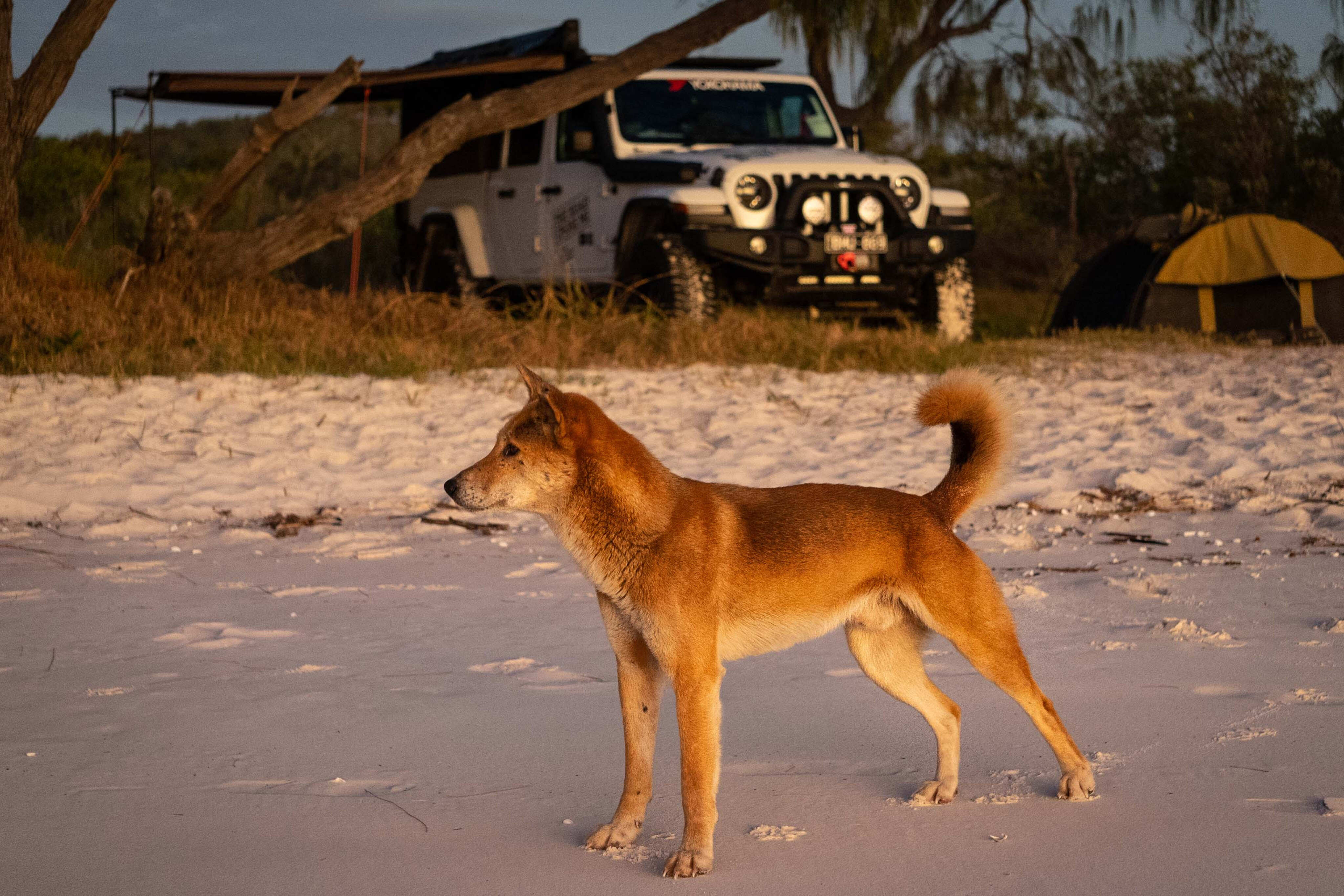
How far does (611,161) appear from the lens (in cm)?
1176

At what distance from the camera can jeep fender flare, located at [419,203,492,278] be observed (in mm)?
13602

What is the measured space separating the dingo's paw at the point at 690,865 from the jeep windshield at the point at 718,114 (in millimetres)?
9775

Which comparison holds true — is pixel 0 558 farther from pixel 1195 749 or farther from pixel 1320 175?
pixel 1320 175

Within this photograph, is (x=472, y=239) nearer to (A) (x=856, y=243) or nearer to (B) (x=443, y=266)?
(B) (x=443, y=266)

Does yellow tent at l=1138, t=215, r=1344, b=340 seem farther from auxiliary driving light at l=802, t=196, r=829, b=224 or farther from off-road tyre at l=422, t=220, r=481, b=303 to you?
off-road tyre at l=422, t=220, r=481, b=303

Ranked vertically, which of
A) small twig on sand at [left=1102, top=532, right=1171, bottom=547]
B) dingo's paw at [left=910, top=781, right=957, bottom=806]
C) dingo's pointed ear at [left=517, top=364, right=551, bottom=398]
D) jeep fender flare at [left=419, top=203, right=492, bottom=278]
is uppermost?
jeep fender flare at [left=419, top=203, right=492, bottom=278]

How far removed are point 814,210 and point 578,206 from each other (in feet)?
7.38

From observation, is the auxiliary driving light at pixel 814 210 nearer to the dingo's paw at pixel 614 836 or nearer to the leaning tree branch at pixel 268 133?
the leaning tree branch at pixel 268 133

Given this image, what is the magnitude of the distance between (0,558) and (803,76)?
927 centimetres

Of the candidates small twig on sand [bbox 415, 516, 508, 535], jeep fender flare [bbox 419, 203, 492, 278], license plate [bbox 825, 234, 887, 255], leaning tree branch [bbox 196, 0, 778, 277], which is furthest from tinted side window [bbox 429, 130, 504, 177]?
small twig on sand [bbox 415, 516, 508, 535]

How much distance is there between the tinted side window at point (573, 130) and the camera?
1208 cm

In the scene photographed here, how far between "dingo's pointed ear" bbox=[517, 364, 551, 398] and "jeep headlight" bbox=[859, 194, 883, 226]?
8.32m

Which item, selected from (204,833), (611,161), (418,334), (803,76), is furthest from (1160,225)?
(204,833)

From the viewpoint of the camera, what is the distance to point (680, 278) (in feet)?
37.3
